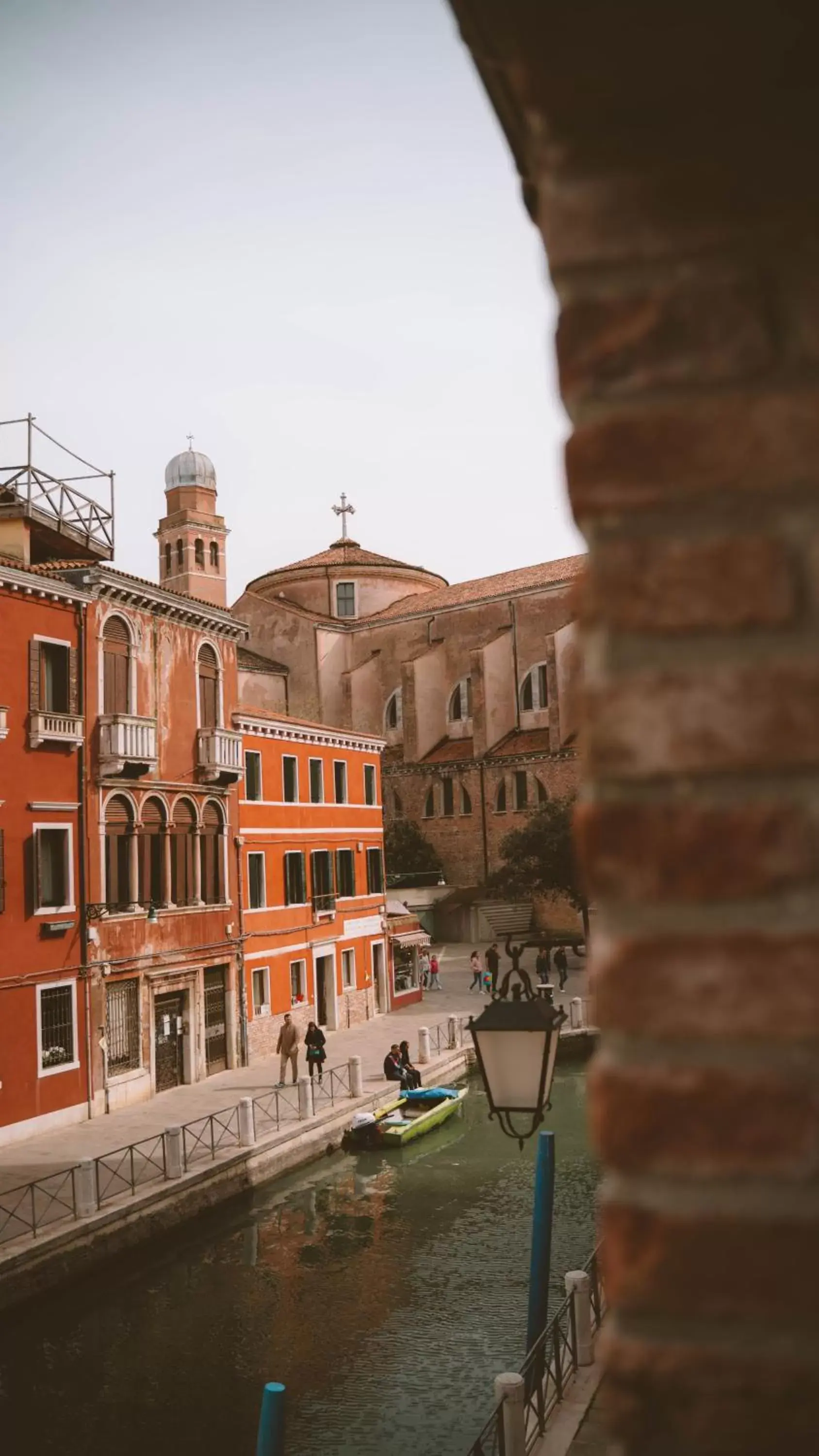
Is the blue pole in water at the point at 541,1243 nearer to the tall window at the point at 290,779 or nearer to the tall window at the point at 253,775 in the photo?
the tall window at the point at 253,775

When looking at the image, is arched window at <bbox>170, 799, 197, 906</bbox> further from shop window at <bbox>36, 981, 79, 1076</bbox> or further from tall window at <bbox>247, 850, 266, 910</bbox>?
shop window at <bbox>36, 981, 79, 1076</bbox>

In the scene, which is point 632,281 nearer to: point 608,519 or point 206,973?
point 608,519

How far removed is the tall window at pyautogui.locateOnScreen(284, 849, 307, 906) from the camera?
26781 millimetres

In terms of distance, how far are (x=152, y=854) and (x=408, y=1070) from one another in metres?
6.49

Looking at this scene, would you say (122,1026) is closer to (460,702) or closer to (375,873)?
(375,873)

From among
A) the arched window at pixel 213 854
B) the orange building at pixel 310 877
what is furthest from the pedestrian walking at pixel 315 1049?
the arched window at pixel 213 854

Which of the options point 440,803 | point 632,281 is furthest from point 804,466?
point 440,803

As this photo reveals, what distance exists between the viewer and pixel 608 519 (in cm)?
88

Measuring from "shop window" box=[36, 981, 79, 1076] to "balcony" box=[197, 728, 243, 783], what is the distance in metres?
5.51

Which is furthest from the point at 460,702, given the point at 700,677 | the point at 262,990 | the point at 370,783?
the point at 700,677

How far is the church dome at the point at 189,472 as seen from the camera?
163ft

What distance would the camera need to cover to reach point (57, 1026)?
62.1 ft

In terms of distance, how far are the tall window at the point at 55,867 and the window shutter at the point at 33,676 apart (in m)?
2.11

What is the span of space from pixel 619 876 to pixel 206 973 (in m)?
23.2
